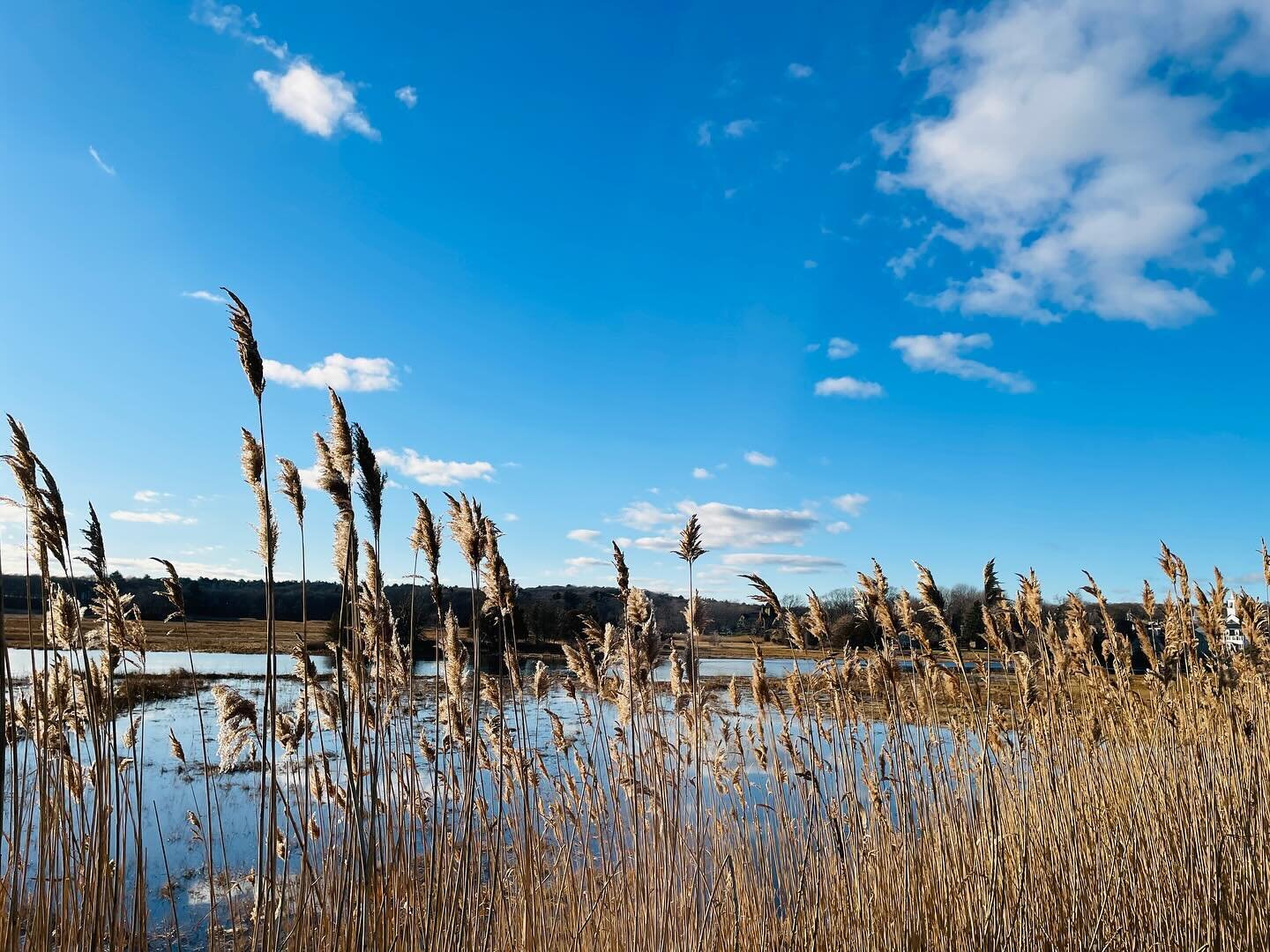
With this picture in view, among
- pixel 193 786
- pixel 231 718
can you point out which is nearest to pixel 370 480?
pixel 231 718

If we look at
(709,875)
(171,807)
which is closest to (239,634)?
(171,807)

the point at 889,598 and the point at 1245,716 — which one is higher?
the point at 889,598

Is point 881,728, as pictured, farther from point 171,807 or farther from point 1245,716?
point 171,807

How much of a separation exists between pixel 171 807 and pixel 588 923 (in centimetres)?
937

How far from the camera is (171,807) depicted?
10461 millimetres

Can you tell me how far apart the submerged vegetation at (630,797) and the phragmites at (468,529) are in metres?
0.02

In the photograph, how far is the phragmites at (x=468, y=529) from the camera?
317cm

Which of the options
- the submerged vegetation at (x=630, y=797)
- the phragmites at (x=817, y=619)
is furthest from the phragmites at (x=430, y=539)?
the phragmites at (x=817, y=619)

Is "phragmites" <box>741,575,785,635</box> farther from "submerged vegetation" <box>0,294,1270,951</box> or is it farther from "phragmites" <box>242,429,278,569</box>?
"phragmites" <box>242,429,278,569</box>

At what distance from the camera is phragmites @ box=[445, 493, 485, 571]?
3166mm

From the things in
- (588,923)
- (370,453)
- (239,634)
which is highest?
(370,453)

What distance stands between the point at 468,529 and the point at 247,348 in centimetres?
107

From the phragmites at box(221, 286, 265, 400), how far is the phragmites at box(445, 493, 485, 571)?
915 millimetres

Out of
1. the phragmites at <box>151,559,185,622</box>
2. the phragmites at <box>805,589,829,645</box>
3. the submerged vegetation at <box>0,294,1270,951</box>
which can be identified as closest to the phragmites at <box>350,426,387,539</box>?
the submerged vegetation at <box>0,294,1270,951</box>
